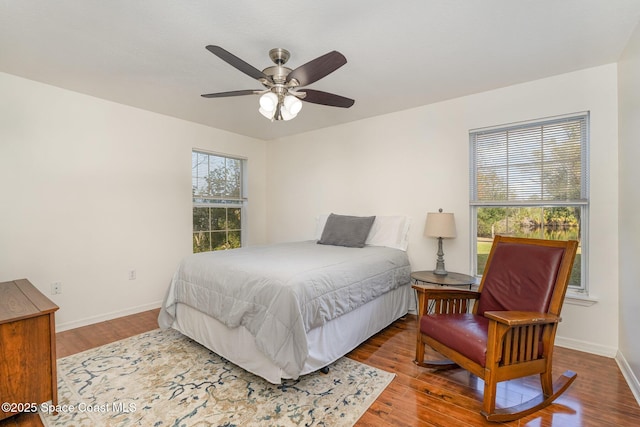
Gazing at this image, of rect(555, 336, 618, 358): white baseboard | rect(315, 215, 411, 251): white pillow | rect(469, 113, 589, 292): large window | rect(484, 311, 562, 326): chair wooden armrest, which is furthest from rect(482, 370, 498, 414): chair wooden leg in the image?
rect(315, 215, 411, 251): white pillow

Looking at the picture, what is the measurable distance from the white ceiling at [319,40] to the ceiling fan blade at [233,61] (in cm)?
34

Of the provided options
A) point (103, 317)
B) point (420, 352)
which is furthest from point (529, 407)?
point (103, 317)

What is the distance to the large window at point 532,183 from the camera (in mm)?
2625

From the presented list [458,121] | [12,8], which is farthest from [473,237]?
[12,8]

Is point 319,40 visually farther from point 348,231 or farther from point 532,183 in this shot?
point 532,183

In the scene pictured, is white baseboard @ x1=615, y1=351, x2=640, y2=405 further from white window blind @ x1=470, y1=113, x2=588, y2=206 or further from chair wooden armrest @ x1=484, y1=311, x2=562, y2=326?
white window blind @ x1=470, y1=113, x2=588, y2=206

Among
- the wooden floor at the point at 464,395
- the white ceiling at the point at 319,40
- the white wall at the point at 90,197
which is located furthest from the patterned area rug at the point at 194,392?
the white ceiling at the point at 319,40

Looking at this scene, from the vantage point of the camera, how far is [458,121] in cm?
319

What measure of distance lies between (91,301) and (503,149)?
4.58 meters

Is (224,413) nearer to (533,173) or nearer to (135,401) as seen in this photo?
(135,401)

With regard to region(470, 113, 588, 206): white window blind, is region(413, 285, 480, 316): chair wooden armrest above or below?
below

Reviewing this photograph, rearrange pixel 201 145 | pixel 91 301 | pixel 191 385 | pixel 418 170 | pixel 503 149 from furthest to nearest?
pixel 201 145 < pixel 418 170 < pixel 91 301 < pixel 503 149 < pixel 191 385

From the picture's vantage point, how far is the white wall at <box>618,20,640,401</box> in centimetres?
199

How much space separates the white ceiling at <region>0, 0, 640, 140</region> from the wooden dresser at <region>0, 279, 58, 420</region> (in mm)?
1823
